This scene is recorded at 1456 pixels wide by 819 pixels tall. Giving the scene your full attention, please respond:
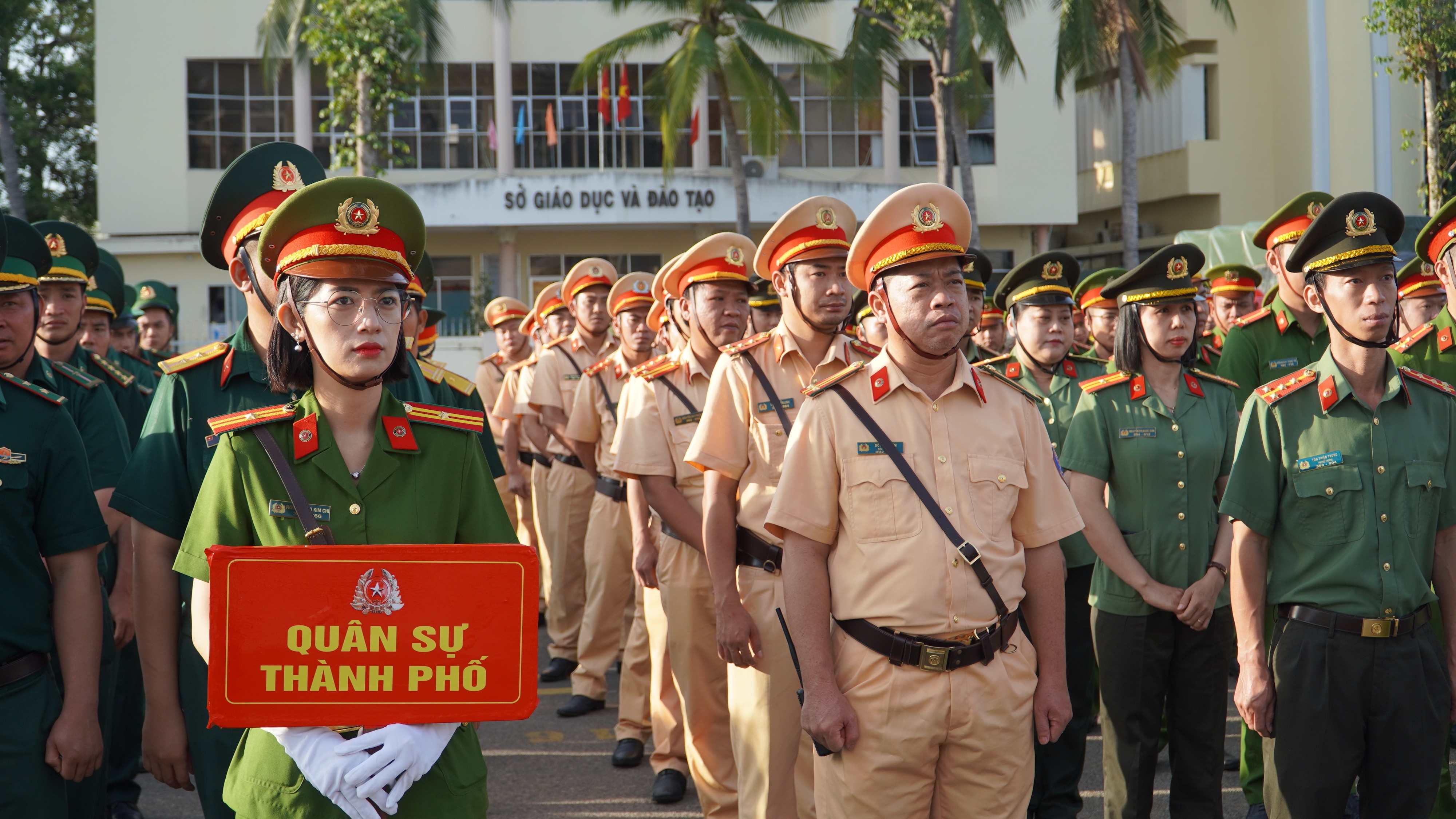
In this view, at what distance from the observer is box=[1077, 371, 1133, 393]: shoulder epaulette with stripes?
16.2 ft

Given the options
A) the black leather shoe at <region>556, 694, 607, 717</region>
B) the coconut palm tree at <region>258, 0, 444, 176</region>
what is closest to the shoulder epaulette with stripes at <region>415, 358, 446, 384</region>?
the black leather shoe at <region>556, 694, 607, 717</region>

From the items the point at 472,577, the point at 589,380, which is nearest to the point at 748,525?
the point at 472,577

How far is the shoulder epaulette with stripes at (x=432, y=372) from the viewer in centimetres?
429

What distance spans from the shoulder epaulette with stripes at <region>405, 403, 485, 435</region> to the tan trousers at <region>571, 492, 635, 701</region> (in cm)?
459

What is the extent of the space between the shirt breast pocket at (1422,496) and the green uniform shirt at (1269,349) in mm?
2172

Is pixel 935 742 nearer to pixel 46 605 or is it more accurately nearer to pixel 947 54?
pixel 46 605

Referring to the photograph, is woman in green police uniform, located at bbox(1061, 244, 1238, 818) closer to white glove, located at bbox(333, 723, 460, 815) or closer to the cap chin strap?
the cap chin strap

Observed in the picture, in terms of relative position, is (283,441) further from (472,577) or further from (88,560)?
(88,560)

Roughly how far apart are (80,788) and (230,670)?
1405 millimetres

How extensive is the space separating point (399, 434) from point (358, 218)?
51cm

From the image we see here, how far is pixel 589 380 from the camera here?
7.95 metres

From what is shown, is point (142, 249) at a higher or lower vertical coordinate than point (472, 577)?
higher

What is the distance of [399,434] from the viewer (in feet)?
9.43

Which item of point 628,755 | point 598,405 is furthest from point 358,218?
point 598,405
